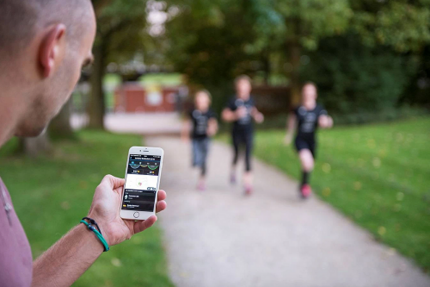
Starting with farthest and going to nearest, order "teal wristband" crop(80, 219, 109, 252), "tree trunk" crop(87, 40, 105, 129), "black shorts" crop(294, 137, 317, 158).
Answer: "tree trunk" crop(87, 40, 105, 129), "black shorts" crop(294, 137, 317, 158), "teal wristband" crop(80, 219, 109, 252)

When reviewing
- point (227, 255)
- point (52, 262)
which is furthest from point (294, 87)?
point (52, 262)

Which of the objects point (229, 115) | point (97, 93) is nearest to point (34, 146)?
point (229, 115)

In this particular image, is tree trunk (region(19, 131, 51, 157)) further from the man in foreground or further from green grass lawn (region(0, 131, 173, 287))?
the man in foreground

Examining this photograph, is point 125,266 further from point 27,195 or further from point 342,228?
point 27,195

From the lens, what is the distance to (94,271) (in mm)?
4598

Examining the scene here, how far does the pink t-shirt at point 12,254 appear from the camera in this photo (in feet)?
3.21

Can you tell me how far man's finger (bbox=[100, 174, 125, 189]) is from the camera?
1.65m

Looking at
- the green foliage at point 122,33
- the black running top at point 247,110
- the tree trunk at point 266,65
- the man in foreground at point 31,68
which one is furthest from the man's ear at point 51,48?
the tree trunk at point 266,65

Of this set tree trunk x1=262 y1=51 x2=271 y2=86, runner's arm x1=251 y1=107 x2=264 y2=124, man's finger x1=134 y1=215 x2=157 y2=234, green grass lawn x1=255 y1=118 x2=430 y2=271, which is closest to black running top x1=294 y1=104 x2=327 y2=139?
runner's arm x1=251 y1=107 x2=264 y2=124

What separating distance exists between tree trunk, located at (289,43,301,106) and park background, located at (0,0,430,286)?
5cm

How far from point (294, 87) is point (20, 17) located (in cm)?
2201

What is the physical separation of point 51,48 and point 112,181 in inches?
30.9

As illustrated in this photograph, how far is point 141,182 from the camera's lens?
183 centimetres

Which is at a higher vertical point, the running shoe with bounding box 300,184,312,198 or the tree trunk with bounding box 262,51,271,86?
the tree trunk with bounding box 262,51,271,86
